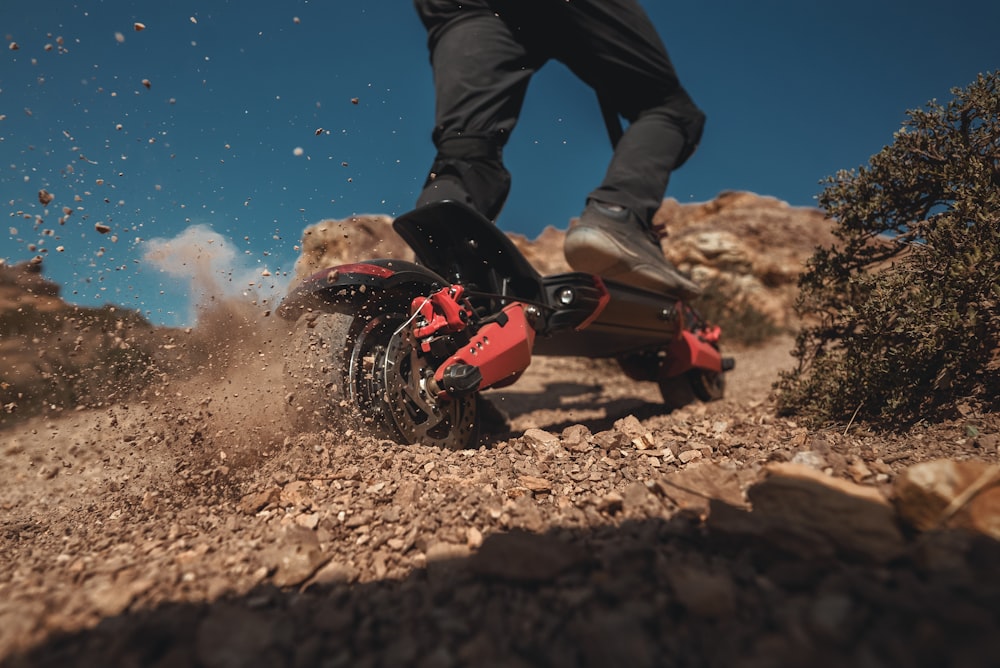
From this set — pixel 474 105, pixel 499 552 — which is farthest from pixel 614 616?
pixel 474 105

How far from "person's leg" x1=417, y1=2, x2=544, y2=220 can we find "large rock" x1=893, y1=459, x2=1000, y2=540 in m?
1.58

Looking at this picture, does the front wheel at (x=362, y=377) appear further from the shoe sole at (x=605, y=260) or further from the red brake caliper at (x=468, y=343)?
the shoe sole at (x=605, y=260)

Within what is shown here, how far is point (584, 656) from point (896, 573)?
0.48 metres

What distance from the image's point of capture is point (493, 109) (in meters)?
2.10

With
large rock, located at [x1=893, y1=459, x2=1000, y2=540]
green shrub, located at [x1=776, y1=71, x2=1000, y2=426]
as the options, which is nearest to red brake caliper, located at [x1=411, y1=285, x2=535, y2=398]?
large rock, located at [x1=893, y1=459, x2=1000, y2=540]

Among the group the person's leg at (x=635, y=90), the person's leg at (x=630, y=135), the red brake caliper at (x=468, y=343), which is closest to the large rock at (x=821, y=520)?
the red brake caliper at (x=468, y=343)

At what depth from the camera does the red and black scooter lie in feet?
5.54

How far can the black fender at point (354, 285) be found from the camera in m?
1.67

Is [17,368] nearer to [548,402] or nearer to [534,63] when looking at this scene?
[534,63]

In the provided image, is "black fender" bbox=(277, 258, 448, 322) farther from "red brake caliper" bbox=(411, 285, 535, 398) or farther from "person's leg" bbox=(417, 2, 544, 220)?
"person's leg" bbox=(417, 2, 544, 220)

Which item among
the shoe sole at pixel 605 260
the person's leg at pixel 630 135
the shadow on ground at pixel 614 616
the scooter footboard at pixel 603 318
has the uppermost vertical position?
the person's leg at pixel 630 135

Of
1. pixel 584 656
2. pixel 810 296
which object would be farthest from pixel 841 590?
pixel 810 296

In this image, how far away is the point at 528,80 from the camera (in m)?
2.29

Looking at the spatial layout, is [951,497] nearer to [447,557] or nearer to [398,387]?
[447,557]
